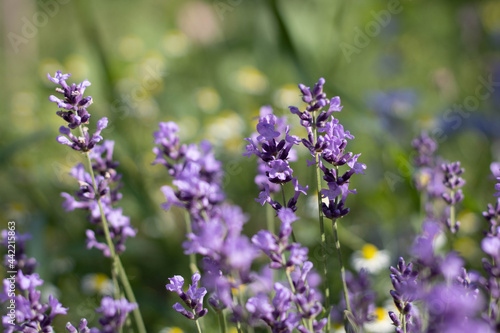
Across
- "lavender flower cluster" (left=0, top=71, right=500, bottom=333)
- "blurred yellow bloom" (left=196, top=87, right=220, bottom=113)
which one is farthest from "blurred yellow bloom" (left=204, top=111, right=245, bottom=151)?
"lavender flower cluster" (left=0, top=71, right=500, bottom=333)

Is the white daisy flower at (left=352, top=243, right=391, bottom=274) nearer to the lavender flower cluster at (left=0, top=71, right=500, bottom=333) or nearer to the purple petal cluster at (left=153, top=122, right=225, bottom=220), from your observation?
the lavender flower cluster at (left=0, top=71, right=500, bottom=333)

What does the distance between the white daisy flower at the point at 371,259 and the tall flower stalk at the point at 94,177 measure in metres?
1.07

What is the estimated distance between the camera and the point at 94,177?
52.7 inches

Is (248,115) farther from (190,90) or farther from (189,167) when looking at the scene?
(189,167)

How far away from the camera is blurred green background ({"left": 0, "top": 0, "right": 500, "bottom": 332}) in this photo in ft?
8.07

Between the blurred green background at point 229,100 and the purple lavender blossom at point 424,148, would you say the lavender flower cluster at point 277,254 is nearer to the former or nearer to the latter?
the purple lavender blossom at point 424,148

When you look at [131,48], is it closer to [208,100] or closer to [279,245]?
[208,100]

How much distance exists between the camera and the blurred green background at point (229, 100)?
8.07 feet

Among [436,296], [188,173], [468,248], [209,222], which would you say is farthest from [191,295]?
[468,248]

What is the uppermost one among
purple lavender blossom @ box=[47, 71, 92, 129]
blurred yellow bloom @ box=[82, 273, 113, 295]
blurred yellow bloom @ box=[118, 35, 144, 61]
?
blurred yellow bloom @ box=[118, 35, 144, 61]

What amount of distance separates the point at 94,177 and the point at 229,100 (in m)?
2.45

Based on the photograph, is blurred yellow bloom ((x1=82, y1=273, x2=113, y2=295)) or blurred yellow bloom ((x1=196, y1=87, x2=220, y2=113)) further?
blurred yellow bloom ((x1=196, y1=87, x2=220, y2=113))

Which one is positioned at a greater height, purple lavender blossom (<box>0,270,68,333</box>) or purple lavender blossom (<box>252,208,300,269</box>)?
purple lavender blossom (<box>252,208,300,269</box>)

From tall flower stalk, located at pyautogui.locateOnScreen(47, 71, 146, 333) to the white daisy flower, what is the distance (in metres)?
1.07
